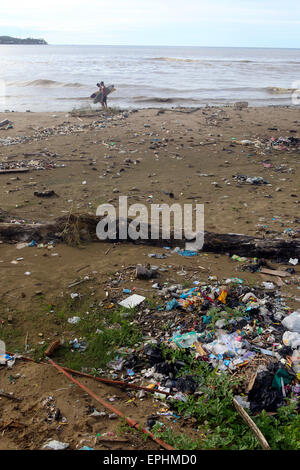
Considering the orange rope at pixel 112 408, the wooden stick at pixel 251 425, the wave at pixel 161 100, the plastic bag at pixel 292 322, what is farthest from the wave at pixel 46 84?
the wooden stick at pixel 251 425

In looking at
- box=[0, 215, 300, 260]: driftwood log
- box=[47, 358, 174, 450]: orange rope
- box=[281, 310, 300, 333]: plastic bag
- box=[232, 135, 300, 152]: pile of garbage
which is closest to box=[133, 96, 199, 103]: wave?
box=[232, 135, 300, 152]: pile of garbage

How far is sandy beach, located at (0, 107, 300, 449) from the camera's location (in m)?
3.13

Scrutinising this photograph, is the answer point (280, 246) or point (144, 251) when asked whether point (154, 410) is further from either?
point (280, 246)

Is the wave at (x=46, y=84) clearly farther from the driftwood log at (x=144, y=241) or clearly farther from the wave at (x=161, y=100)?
the driftwood log at (x=144, y=241)

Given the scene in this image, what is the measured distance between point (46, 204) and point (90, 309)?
3051 mm

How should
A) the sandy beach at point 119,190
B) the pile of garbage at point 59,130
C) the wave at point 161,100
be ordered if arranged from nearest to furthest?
1. the sandy beach at point 119,190
2. the pile of garbage at point 59,130
3. the wave at point 161,100

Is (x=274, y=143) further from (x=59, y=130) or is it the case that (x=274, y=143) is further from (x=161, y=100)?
(x=161, y=100)

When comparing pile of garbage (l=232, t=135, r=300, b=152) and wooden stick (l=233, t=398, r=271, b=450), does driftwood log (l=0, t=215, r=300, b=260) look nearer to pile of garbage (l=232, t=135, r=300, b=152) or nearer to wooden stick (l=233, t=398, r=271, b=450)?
wooden stick (l=233, t=398, r=271, b=450)

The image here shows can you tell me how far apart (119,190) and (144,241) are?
220cm

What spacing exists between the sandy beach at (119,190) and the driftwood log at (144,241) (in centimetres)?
13

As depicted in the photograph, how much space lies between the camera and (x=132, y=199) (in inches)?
243

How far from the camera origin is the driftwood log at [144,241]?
4238 millimetres

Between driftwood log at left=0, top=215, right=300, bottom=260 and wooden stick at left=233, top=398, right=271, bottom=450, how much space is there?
233cm
